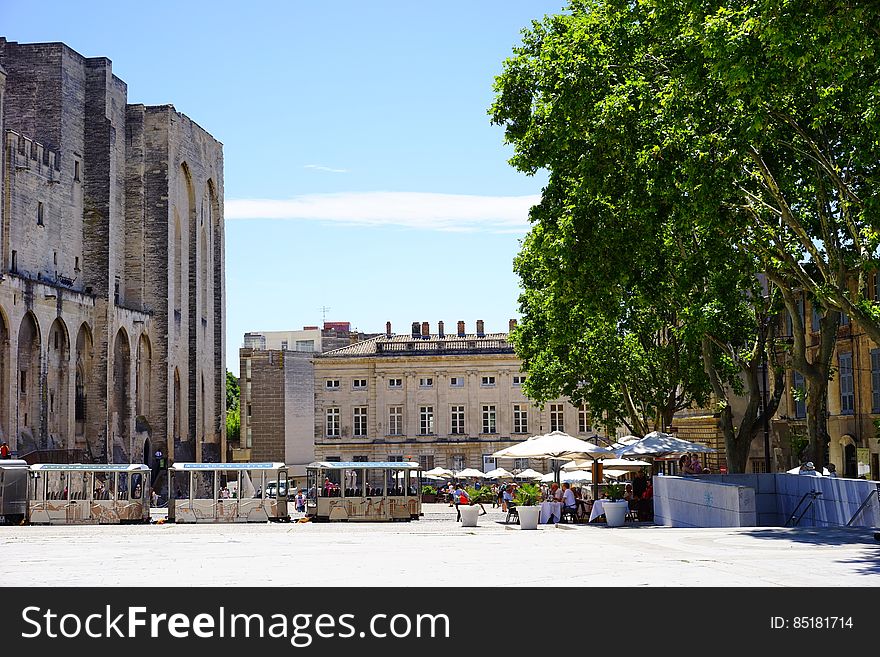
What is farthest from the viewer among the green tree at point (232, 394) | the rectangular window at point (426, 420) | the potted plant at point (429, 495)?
the green tree at point (232, 394)

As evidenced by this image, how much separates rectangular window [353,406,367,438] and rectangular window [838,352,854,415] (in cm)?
4769

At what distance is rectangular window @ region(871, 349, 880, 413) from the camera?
40.3 m

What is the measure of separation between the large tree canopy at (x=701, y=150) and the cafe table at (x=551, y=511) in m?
5.36

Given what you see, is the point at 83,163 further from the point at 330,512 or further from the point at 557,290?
the point at 557,290

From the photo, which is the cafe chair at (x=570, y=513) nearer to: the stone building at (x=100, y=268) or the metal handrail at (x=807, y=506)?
the metal handrail at (x=807, y=506)

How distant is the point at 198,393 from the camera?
81.2 meters

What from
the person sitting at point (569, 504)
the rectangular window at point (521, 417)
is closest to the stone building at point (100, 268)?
the rectangular window at point (521, 417)

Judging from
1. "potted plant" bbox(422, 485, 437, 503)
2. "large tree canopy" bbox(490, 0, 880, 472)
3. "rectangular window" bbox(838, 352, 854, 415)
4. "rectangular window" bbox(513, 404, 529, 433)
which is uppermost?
"large tree canopy" bbox(490, 0, 880, 472)

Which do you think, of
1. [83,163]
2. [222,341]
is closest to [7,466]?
[83,163]

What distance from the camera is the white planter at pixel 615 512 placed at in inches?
1134

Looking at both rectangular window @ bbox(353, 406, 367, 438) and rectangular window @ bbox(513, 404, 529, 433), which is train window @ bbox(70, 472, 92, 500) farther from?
rectangular window @ bbox(513, 404, 529, 433)

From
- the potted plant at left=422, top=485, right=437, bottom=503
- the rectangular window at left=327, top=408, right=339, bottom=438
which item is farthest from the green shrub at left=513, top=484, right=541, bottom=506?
the rectangular window at left=327, top=408, right=339, bottom=438
